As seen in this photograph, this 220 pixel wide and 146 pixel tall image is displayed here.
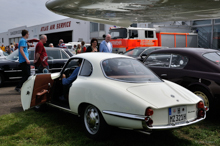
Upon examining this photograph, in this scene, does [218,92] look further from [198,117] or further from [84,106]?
[84,106]

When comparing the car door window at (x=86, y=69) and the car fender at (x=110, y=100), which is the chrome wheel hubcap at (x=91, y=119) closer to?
the car fender at (x=110, y=100)

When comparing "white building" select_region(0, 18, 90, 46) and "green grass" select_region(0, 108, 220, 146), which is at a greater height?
"white building" select_region(0, 18, 90, 46)

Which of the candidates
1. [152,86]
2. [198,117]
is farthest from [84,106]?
[198,117]

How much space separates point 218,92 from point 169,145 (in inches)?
65.9

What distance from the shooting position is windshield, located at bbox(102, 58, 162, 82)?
3.93 metres

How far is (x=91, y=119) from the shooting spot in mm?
3791

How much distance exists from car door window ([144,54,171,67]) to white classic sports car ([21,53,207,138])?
1.67 meters

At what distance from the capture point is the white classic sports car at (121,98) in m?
3.23

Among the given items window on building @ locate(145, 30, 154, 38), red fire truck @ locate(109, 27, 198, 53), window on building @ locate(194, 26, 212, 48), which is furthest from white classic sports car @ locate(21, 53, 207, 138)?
window on building @ locate(194, 26, 212, 48)

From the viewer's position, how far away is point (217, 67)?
484 cm

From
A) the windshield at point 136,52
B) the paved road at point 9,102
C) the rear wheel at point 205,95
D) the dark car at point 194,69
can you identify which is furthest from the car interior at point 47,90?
the windshield at point 136,52

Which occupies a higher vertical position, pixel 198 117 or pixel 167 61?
pixel 167 61

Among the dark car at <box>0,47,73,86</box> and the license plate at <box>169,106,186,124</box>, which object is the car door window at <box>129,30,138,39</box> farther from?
the license plate at <box>169,106,186,124</box>

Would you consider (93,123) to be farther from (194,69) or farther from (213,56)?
(213,56)
